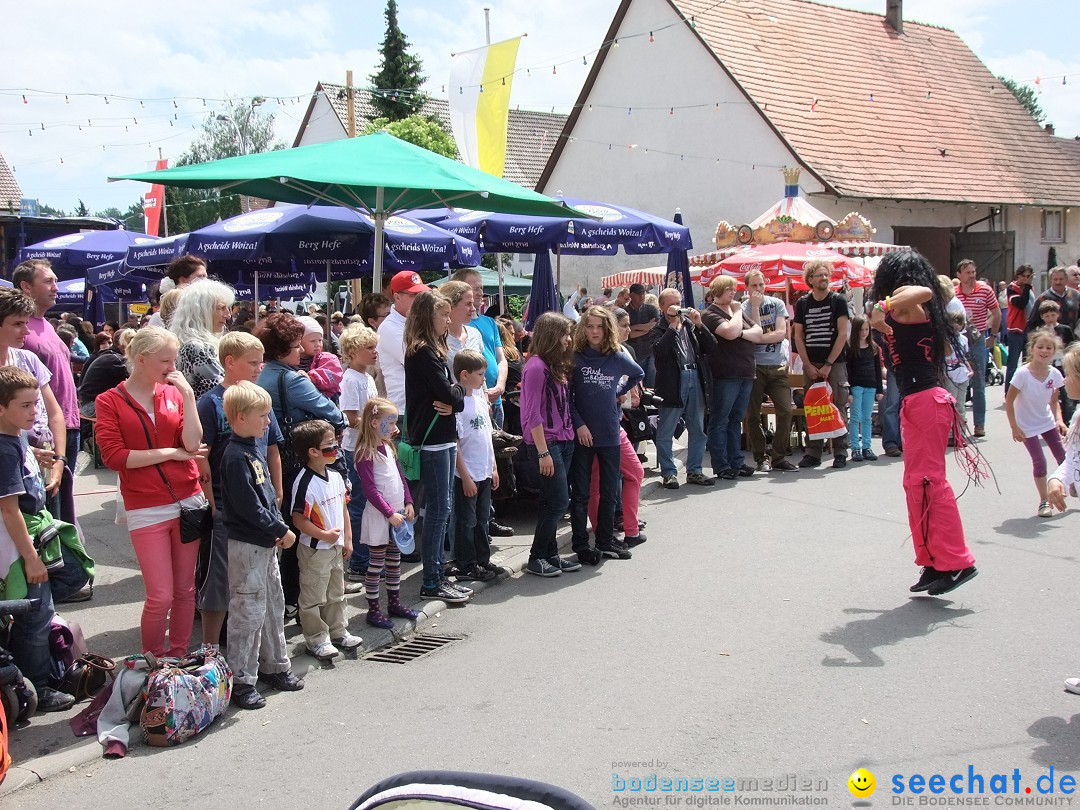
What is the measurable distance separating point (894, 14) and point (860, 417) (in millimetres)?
24974

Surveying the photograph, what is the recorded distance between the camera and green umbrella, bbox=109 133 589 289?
7.23m

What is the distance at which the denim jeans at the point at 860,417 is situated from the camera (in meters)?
10.7

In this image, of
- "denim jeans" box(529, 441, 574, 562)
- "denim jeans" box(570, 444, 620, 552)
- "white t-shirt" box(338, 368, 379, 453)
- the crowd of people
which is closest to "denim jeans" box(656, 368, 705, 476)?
the crowd of people

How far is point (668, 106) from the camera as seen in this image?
26750 millimetres

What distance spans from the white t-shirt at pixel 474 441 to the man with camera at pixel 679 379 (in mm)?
3048

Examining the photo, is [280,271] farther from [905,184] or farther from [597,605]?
[905,184]

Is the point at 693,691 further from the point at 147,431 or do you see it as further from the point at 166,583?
the point at 147,431

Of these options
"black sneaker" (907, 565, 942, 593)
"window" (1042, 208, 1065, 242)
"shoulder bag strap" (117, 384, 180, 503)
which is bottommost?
"black sneaker" (907, 565, 942, 593)

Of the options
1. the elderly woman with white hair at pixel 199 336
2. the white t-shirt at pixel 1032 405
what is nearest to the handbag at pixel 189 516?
the elderly woman with white hair at pixel 199 336

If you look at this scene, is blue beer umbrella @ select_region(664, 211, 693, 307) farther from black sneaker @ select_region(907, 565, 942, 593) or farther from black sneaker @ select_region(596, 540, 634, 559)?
black sneaker @ select_region(907, 565, 942, 593)

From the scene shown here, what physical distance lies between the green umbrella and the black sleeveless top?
3.31 metres

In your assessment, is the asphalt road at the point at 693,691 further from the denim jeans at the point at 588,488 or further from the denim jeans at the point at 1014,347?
the denim jeans at the point at 1014,347

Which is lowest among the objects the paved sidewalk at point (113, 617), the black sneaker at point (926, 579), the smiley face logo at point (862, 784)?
the paved sidewalk at point (113, 617)

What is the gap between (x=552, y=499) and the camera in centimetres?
688
